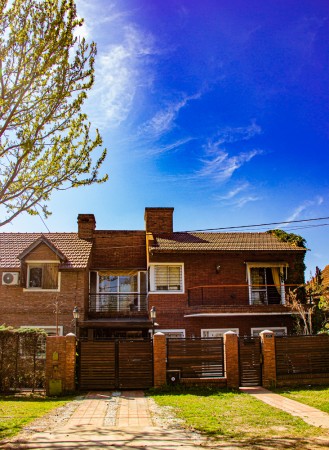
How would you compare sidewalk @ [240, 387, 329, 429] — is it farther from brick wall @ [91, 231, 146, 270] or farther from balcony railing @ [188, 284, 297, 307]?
brick wall @ [91, 231, 146, 270]

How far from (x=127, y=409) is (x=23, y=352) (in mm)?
5247

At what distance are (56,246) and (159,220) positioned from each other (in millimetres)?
5871

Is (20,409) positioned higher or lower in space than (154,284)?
lower

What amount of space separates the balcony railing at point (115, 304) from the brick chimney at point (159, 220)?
3895 mm

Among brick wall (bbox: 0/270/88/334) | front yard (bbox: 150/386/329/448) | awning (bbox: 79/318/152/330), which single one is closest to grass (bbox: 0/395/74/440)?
front yard (bbox: 150/386/329/448)

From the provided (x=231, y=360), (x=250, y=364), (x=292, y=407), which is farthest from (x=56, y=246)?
(x=292, y=407)

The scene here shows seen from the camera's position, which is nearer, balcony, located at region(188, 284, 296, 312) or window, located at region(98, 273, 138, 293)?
balcony, located at region(188, 284, 296, 312)

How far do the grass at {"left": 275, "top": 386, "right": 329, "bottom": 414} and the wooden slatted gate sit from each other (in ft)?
14.0

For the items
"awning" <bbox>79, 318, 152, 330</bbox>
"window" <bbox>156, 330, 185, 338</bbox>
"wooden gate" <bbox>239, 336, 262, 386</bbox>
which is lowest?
"wooden gate" <bbox>239, 336, 262, 386</bbox>

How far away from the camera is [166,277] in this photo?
72.1ft

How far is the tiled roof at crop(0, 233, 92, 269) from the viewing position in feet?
70.9

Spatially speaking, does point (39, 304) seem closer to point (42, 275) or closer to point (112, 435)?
Result: point (42, 275)

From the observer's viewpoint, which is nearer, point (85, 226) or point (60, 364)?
point (60, 364)

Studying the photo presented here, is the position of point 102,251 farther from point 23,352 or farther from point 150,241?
point 23,352
